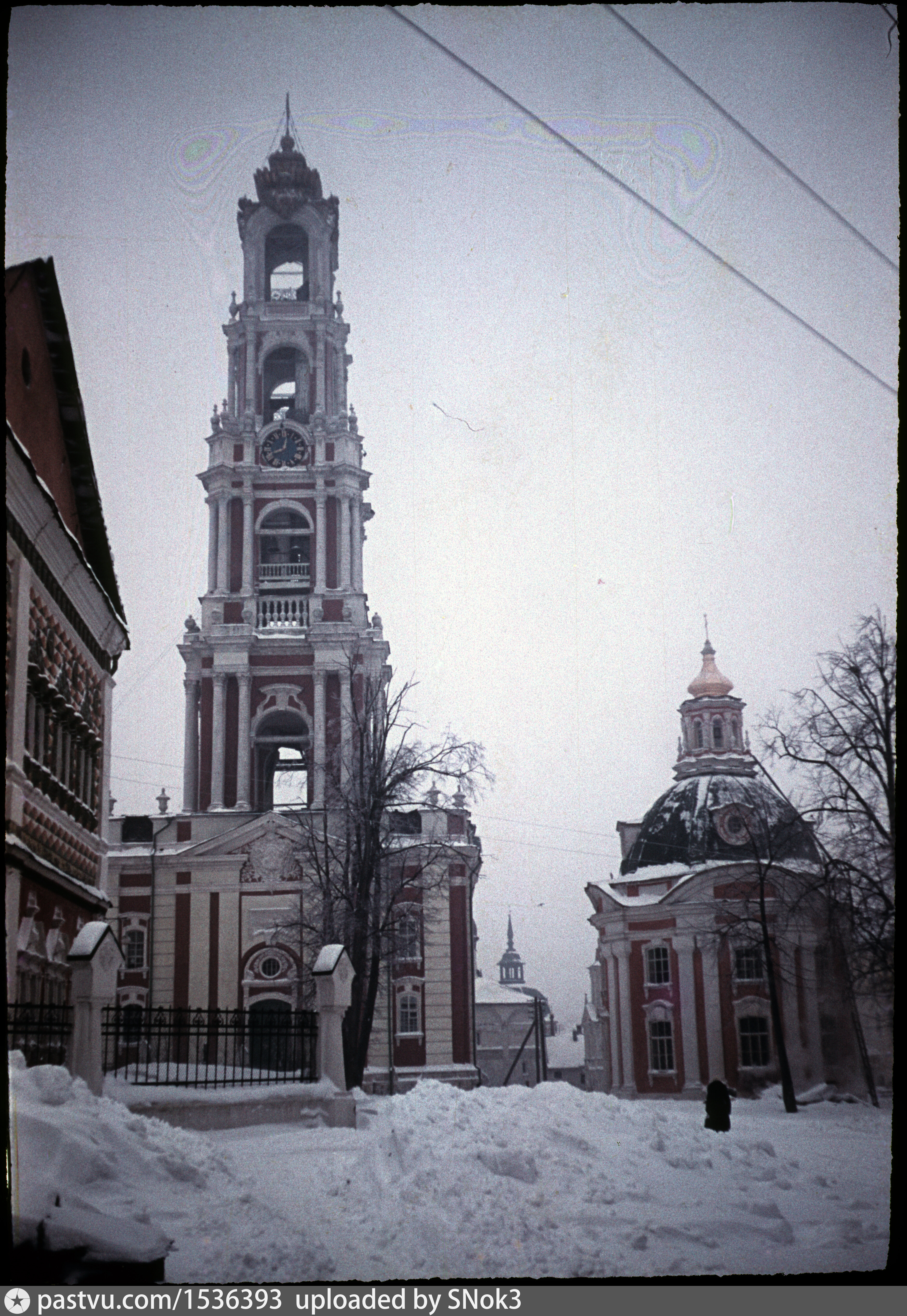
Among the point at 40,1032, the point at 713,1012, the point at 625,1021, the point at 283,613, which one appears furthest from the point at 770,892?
the point at 283,613

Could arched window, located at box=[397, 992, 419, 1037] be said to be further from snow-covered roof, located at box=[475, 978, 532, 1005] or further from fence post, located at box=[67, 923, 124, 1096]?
fence post, located at box=[67, 923, 124, 1096]

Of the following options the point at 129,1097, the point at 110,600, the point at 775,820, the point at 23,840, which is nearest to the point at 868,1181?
the point at 775,820

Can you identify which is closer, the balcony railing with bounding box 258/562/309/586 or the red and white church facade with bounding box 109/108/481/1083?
the red and white church facade with bounding box 109/108/481/1083

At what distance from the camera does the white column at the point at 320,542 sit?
599 inches

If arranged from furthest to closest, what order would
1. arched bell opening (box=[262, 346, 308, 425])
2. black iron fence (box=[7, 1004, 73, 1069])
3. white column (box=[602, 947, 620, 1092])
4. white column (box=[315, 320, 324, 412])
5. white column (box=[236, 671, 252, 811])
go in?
arched bell opening (box=[262, 346, 308, 425]) → white column (box=[315, 320, 324, 412]) → white column (box=[236, 671, 252, 811]) → white column (box=[602, 947, 620, 1092]) → black iron fence (box=[7, 1004, 73, 1069])

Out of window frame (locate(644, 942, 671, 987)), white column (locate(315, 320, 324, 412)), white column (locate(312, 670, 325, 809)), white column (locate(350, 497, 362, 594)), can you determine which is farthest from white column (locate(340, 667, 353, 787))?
white column (locate(315, 320, 324, 412))

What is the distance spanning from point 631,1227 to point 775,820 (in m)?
3.20

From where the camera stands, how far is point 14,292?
7.20 m

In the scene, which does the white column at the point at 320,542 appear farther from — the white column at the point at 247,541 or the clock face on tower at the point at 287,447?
the white column at the point at 247,541

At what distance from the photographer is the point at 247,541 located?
44.2 feet

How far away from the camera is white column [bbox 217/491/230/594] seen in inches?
496

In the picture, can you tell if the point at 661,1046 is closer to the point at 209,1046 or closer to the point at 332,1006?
the point at 332,1006

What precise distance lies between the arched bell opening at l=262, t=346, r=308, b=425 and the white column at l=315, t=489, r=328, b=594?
149 centimetres

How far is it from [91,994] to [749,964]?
13.8 ft
